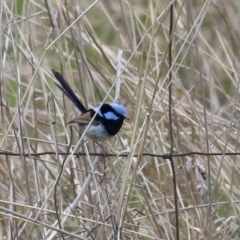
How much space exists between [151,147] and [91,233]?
850mm

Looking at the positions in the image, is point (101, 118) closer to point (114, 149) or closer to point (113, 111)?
point (113, 111)

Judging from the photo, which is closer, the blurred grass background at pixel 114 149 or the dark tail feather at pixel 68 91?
the blurred grass background at pixel 114 149

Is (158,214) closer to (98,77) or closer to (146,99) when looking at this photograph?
(146,99)

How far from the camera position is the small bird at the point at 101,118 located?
2.60 meters

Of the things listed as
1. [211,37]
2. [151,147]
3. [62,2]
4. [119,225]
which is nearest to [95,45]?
[62,2]

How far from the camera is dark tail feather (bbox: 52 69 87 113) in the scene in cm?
263

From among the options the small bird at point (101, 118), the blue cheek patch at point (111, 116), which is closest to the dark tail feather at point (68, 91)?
the small bird at point (101, 118)

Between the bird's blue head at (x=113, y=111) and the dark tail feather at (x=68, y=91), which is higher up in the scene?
the dark tail feather at (x=68, y=91)

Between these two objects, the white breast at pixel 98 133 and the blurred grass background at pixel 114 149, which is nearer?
the blurred grass background at pixel 114 149

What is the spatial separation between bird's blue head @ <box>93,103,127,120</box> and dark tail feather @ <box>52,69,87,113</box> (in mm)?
100

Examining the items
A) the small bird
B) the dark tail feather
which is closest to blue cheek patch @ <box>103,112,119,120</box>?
the small bird

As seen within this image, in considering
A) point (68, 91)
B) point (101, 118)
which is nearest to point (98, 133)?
point (101, 118)

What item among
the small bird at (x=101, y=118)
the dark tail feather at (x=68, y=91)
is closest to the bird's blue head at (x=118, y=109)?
the small bird at (x=101, y=118)

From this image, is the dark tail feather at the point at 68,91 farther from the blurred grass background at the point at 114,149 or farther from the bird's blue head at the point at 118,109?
the bird's blue head at the point at 118,109
